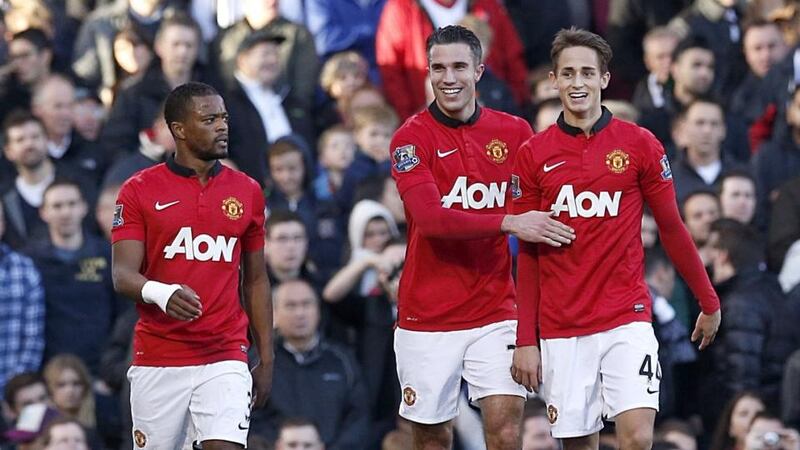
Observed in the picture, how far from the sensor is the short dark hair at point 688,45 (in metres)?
16.5

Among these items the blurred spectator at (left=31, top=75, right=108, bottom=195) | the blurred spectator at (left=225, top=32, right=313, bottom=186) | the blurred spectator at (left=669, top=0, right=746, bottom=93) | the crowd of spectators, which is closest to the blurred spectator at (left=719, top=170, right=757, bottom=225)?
the crowd of spectators

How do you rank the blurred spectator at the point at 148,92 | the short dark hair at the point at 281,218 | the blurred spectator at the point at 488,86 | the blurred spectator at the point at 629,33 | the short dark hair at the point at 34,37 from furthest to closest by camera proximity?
1. the blurred spectator at the point at 629,33
2. the blurred spectator at the point at 488,86
3. the short dark hair at the point at 34,37
4. the blurred spectator at the point at 148,92
5. the short dark hair at the point at 281,218

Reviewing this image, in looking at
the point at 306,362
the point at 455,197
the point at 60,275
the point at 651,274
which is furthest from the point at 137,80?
the point at 455,197

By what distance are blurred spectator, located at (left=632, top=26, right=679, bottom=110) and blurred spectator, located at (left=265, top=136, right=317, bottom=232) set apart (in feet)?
11.1

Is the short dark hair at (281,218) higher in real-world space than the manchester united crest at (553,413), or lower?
higher

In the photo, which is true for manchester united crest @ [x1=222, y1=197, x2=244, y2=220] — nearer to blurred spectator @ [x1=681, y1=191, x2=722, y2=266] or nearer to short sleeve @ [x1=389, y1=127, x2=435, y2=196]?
short sleeve @ [x1=389, y1=127, x2=435, y2=196]

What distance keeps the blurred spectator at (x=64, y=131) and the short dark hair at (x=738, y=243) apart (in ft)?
15.4

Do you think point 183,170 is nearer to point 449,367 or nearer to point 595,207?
point 449,367

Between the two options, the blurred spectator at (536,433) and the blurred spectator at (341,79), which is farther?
the blurred spectator at (341,79)

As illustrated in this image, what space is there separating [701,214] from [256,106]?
3660mm

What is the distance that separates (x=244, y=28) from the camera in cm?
1650

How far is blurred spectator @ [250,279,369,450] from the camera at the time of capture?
1323 cm

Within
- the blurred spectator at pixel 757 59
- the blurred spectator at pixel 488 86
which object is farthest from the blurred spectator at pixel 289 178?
the blurred spectator at pixel 757 59

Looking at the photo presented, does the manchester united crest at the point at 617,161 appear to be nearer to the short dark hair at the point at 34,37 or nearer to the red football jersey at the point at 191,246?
the red football jersey at the point at 191,246
